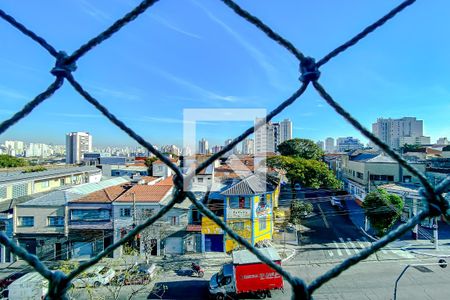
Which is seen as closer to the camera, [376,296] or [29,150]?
[376,296]

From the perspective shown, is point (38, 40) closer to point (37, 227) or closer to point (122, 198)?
point (122, 198)

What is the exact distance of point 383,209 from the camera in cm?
982

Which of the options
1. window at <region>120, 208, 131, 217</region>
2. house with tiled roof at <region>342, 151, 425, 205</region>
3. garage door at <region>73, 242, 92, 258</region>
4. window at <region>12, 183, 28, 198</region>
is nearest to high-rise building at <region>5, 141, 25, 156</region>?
window at <region>12, 183, 28, 198</region>

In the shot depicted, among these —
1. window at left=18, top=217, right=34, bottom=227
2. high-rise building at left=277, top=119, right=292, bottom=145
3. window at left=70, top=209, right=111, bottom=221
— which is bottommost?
window at left=18, top=217, right=34, bottom=227

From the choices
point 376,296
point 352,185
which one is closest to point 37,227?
point 376,296

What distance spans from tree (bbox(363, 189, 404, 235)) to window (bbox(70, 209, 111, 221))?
31.5ft

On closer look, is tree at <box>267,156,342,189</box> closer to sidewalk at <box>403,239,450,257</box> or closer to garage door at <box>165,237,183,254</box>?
sidewalk at <box>403,239,450,257</box>

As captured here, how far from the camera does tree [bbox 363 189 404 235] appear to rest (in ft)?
32.0

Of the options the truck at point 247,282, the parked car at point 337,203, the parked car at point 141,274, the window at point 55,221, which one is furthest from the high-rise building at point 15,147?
the truck at point 247,282

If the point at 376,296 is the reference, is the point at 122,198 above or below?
above

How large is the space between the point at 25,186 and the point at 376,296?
1544 cm

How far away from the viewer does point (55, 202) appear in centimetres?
1023

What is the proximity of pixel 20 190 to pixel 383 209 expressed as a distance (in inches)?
630

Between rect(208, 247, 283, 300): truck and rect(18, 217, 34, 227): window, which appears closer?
rect(208, 247, 283, 300): truck
